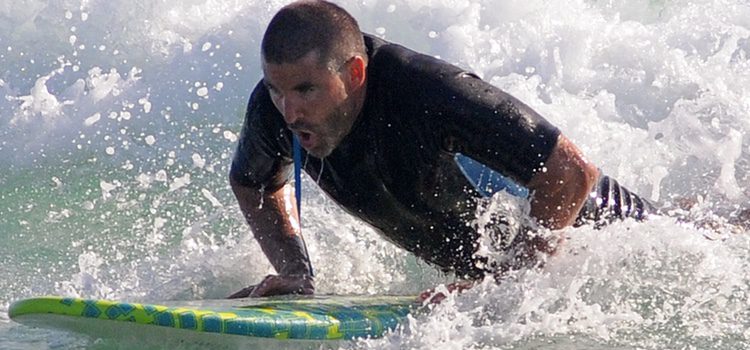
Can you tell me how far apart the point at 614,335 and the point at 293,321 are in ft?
3.15

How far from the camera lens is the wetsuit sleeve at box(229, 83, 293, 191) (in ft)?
13.8

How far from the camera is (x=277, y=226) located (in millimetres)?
4434

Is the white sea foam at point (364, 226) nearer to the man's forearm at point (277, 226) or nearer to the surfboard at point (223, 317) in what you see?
the surfboard at point (223, 317)

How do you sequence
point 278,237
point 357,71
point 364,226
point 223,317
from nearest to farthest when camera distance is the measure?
point 223,317 < point 357,71 < point 278,237 < point 364,226

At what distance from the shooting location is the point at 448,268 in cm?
439

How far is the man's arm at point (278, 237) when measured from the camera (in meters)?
4.21

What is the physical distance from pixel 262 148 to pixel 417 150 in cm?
63

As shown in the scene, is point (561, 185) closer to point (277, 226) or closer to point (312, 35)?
point (312, 35)

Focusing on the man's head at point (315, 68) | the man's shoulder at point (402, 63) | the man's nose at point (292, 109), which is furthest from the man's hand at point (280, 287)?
the man's shoulder at point (402, 63)

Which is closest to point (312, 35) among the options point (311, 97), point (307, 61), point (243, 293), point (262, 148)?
point (307, 61)

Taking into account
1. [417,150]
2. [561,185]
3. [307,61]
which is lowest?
Result: [561,185]

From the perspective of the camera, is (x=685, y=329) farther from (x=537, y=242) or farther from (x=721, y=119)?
(x=721, y=119)

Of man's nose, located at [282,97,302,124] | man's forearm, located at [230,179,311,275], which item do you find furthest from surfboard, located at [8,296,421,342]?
man's nose, located at [282,97,302,124]

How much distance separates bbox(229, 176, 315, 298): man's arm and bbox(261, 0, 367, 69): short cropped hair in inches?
30.9
